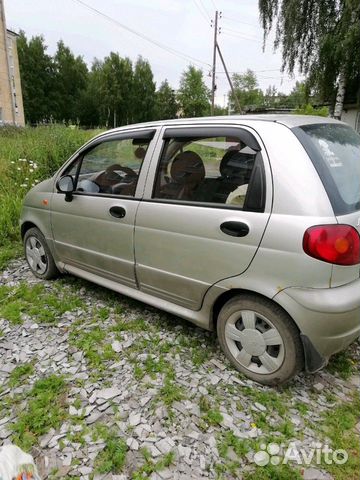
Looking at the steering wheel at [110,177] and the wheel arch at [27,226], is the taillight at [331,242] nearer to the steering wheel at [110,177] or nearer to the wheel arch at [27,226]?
the steering wheel at [110,177]

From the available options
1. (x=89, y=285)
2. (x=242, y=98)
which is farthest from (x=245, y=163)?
(x=242, y=98)

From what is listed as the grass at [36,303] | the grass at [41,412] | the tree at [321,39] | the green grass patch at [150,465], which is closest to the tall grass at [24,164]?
the grass at [36,303]

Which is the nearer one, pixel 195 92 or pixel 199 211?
pixel 199 211

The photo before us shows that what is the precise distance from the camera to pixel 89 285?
12.7ft

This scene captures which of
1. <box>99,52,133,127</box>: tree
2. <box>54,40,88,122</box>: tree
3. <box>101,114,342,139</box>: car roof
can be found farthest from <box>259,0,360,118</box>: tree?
<box>54,40,88,122</box>: tree

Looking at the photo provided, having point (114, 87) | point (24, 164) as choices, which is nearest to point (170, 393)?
point (24, 164)

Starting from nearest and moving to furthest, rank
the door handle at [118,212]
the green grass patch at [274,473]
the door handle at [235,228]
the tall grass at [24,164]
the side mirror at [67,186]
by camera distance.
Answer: the green grass patch at [274,473] < the door handle at [235,228] < the door handle at [118,212] < the side mirror at [67,186] < the tall grass at [24,164]

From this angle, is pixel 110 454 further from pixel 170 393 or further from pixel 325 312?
pixel 325 312

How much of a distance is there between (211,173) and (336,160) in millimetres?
920

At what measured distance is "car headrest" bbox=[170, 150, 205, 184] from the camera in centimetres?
269

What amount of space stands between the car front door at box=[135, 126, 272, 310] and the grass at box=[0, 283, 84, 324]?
3.26 feet

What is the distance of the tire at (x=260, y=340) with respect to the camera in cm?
214

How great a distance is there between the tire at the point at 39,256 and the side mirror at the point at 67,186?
80 centimetres

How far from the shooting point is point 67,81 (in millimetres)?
52844
